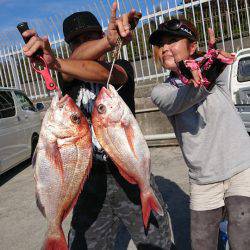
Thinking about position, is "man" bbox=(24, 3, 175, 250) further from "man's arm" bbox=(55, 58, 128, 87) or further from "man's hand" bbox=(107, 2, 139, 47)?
"man's hand" bbox=(107, 2, 139, 47)

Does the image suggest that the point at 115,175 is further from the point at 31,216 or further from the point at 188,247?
the point at 31,216

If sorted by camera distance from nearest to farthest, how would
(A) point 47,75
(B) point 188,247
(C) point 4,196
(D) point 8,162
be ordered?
1. (A) point 47,75
2. (B) point 188,247
3. (C) point 4,196
4. (D) point 8,162

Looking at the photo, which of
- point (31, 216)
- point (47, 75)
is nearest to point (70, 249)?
point (47, 75)

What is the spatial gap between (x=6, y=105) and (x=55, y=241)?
6632 mm

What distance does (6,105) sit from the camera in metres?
8.48

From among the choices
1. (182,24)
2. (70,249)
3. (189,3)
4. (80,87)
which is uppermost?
(189,3)

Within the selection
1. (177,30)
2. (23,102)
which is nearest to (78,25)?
(177,30)

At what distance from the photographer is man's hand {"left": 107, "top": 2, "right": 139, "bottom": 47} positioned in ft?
6.95

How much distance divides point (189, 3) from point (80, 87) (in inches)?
307

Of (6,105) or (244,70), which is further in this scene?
(6,105)

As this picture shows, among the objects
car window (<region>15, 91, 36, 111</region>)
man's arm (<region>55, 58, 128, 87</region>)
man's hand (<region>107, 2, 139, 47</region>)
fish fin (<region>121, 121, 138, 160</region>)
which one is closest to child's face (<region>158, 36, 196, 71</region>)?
man's arm (<region>55, 58, 128, 87</region>)

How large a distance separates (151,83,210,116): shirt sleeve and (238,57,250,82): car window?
4.98 meters

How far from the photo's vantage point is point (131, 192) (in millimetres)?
2799

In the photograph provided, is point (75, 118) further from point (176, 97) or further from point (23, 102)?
point (23, 102)
